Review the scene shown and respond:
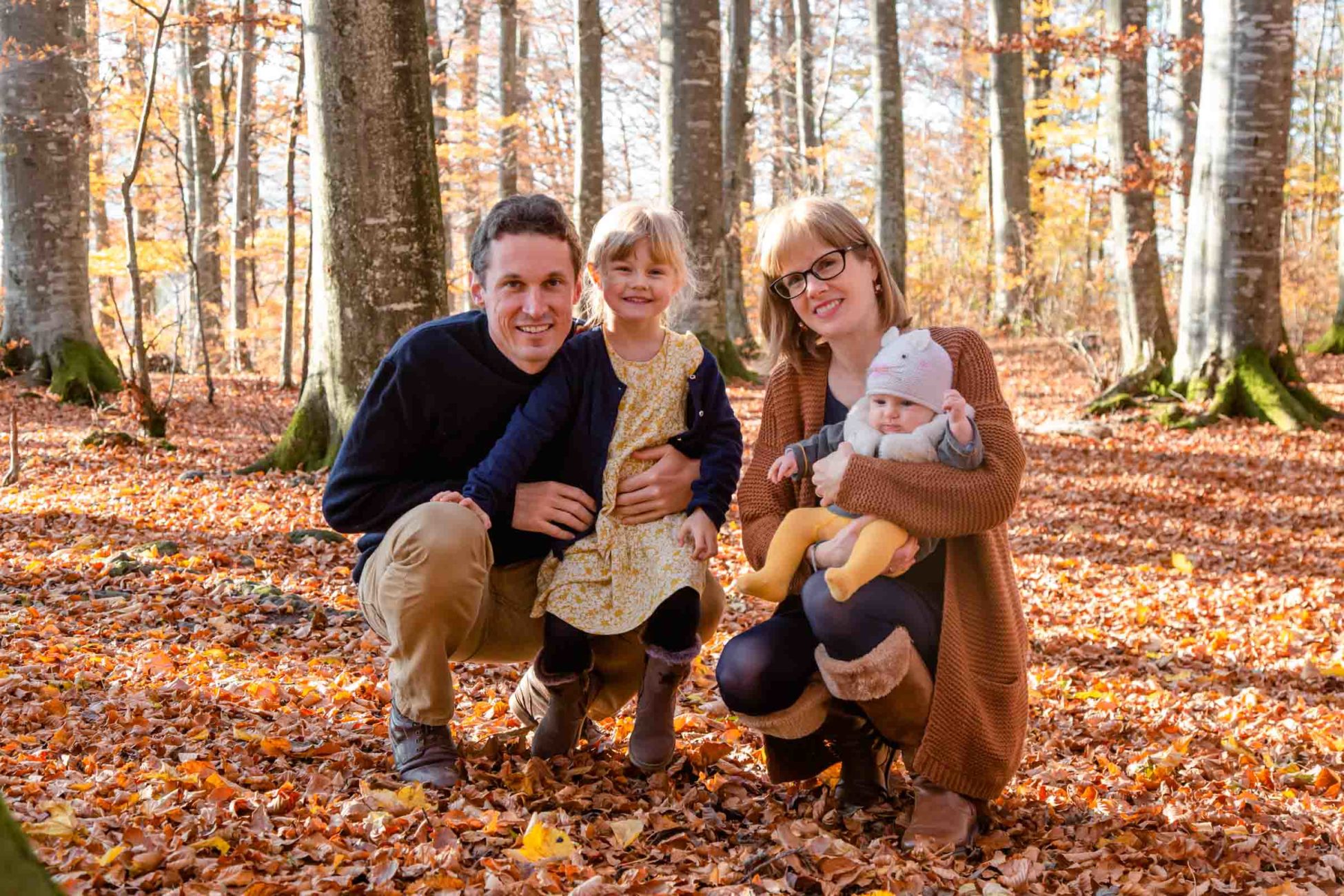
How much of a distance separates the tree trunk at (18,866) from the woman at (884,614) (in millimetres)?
1709

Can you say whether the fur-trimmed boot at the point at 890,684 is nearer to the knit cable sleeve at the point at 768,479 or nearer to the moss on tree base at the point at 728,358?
the knit cable sleeve at the point at 768,479

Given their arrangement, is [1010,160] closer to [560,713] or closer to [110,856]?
[560,713]

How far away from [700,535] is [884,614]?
556mm

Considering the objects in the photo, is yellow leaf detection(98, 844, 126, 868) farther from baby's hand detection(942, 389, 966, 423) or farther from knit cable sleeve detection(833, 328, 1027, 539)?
baby's hand detection(942, 389, 966, 423)

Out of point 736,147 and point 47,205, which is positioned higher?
point 736,147

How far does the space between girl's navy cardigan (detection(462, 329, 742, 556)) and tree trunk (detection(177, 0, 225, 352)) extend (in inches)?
499

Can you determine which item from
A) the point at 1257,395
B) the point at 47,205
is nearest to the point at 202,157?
Answer: the point at 47,205

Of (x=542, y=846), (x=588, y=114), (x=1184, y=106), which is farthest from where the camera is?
(x=1184, y=106)

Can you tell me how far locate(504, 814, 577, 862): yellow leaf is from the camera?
7.90 feet

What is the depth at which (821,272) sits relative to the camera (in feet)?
9.57

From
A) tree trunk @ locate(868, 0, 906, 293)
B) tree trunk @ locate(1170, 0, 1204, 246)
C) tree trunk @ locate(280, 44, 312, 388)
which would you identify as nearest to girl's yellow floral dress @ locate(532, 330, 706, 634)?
tree trunk @ locate(280, 44, 312, 388)

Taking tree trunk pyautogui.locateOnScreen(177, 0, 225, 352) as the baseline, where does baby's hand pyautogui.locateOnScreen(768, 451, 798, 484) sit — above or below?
below

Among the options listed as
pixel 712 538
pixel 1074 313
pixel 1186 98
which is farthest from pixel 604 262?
pixel 1186 98

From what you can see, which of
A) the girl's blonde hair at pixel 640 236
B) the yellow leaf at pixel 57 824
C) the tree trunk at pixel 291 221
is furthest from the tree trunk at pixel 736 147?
the yellow leaf at pixel 57 824
